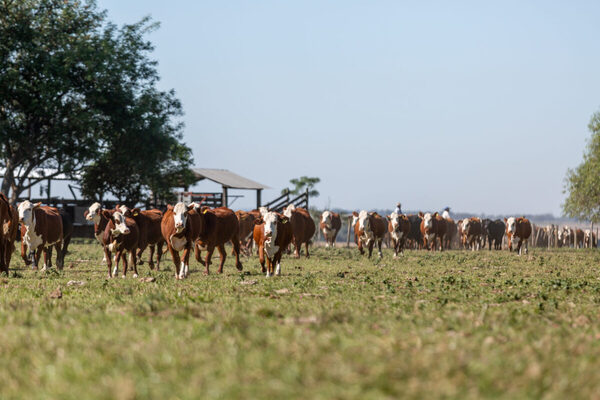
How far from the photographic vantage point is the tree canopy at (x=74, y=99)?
122 ft

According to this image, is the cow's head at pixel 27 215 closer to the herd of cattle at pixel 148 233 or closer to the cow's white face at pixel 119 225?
the herd of cattle at pixel 148 233

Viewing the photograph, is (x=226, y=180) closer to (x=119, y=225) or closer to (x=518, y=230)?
(x=518, y=230)

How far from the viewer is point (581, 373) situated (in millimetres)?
6035

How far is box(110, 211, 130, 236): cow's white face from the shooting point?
18009mm

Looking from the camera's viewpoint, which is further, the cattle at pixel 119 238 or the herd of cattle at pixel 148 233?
the cattle at pixel 119 238

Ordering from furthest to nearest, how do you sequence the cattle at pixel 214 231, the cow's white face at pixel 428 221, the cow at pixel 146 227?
the cow's white face at pixel 428 221
the cow at pixel 146 227
the cattle at pixel 214 231

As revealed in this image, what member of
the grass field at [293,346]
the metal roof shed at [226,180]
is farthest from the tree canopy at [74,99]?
the grass field at [293,346]

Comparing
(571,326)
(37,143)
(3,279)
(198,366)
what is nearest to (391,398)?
(198,366)

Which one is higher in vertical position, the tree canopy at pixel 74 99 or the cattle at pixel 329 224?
the tree canopy at pixel 74 99

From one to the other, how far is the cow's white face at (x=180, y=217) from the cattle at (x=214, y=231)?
94cm

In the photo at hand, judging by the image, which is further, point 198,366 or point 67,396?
point 198,366

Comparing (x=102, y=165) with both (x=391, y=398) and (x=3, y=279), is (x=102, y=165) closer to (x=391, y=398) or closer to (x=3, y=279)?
(x=3, y=279)

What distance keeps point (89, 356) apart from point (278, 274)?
473 inches

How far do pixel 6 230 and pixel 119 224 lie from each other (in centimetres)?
252
